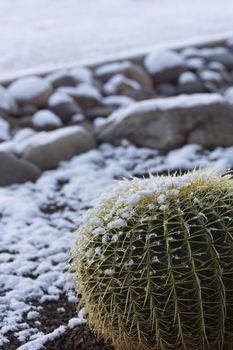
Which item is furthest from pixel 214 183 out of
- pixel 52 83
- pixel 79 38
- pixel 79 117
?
pixel 79 38

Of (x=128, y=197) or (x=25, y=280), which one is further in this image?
(x=25, y=280)

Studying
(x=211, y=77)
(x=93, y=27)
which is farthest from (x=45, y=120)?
(x=93, y=27)

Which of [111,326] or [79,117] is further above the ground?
[79,117]

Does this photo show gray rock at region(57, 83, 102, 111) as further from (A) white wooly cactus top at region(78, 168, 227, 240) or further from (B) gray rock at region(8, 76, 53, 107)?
(A) white wooly cactus top at region(78, 168, 227, 240)

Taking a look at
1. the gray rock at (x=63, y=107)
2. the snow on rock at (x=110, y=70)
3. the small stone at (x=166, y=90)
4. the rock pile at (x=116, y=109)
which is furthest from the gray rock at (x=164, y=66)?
the gray rock at (x=63, y=107)

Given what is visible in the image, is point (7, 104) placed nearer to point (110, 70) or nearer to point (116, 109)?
point (116, 109)

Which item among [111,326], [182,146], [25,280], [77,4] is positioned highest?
[77,4]

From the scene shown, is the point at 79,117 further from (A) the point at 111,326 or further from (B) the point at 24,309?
(A) the point at 111,326
